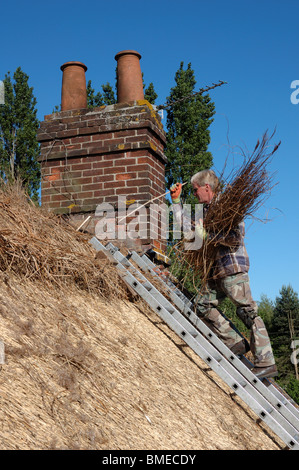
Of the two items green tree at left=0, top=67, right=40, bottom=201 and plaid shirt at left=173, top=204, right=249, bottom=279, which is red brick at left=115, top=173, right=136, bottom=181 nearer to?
plaid shirt at left=173, top=204, right=249, bottom=279

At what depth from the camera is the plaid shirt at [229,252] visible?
4.01m

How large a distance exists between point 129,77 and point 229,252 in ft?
9.49

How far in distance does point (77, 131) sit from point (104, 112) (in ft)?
1.25

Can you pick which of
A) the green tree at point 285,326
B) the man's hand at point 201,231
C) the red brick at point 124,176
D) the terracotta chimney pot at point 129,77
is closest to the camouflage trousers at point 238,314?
the man's hand at point 201,231

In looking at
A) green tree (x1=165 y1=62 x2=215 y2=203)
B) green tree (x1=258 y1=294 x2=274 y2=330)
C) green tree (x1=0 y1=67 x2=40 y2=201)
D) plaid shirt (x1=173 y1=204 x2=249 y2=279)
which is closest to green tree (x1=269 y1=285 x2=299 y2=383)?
green tree (x1=258 y1=294 x2=274 y2=330)

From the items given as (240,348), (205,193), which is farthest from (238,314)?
(205,193)

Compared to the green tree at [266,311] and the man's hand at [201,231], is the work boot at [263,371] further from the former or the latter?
the green tree at [266,311]

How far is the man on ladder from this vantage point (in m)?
3.88

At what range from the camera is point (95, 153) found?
18.1ft

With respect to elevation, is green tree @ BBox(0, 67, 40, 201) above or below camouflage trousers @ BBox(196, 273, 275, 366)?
above

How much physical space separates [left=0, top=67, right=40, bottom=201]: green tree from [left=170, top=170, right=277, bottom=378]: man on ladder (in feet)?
49.9

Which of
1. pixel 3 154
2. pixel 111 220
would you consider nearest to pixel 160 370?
pixel 111 220

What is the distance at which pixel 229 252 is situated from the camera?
4.06 metres
